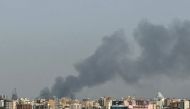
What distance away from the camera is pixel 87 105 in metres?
147

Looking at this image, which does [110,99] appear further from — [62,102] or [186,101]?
[186,101]

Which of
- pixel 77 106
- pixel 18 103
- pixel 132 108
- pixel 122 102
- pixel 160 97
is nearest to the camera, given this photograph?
pixel 132 108

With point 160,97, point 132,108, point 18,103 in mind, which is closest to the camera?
point 132,108

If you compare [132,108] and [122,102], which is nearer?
[132,108]

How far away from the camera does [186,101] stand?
136 metres

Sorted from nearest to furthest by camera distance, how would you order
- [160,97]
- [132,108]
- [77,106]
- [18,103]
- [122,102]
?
[132,108] → [122,102] → [18,103] → [77,106] → [160,97]

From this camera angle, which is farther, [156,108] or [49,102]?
[49,102]

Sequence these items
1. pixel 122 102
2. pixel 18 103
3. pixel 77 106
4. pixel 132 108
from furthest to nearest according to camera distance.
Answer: pixel 77 106
pixel 18 103
pixel 122 102
pixel 132 108

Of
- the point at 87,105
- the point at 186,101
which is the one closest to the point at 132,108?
the point at 186,101

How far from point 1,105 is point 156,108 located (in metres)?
25.7

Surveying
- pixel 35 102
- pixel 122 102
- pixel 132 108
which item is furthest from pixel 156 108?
pixel 35 102

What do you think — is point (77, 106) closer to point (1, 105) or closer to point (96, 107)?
point (96, 107)

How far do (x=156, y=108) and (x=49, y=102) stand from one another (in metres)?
23.5

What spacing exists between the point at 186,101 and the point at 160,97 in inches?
665
